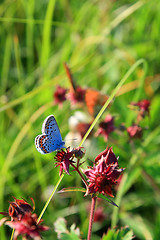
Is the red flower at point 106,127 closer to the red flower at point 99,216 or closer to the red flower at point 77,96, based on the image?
the red flower at point 77,96

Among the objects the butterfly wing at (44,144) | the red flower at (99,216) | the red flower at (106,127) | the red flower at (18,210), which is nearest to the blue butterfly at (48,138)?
the butterfly wing at (44,144)

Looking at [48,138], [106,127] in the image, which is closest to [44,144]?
[48,138]

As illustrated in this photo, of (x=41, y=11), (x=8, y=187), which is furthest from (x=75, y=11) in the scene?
(x=8, y=187)

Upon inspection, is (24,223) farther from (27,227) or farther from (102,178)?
(102,178)

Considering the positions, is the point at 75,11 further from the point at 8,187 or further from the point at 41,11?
the point at 8,187

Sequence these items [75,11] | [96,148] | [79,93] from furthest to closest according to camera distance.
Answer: [75,11] → [96,148] → [79,93]

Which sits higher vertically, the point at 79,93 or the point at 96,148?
the point at 79,93
